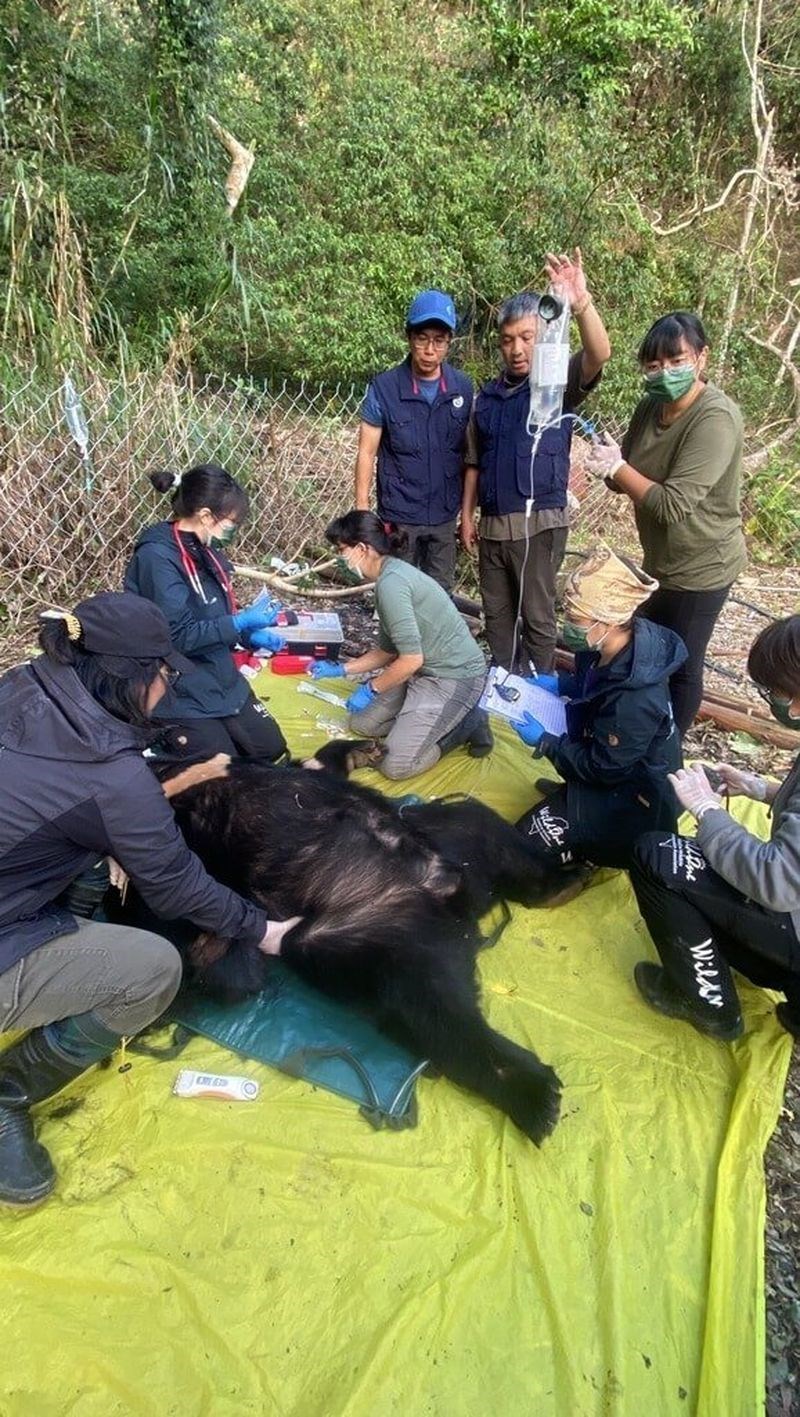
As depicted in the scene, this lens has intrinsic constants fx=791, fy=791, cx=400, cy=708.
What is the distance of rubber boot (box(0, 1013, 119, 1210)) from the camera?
1.90 meters

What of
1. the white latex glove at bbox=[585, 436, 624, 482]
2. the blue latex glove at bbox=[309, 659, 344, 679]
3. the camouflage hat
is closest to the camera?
the camouflage hat

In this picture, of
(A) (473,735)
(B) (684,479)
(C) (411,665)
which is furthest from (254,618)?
(B) (684,479)

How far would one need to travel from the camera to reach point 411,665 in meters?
3.53

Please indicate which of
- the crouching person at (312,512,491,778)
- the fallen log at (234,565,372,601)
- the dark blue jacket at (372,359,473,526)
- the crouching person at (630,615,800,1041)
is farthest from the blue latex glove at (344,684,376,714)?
the crouching person at (630,615,800,1041)

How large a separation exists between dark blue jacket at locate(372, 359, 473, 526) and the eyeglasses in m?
0.16

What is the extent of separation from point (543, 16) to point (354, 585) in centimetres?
901

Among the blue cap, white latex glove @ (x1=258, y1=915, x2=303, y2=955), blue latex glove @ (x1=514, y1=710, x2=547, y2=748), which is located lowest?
white latex glove @ (x1=258, y1=915, x2=303, y2=955)

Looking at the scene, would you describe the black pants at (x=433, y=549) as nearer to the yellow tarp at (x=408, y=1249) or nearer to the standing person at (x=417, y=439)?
the standing person at (x=417, y=439)

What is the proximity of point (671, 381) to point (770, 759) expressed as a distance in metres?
2.05

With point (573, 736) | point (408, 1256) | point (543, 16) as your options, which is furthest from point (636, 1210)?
point (543, 16)

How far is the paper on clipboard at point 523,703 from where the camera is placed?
3.40 meters

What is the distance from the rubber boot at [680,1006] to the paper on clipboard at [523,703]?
3.72 feet

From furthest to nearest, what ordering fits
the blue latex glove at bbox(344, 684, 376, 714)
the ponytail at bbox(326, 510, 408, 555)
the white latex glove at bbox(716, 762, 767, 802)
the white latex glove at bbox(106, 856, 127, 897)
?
the blue latex glove at bbox(344, 684, 376, 714), the ponytail at bbox(326, 510, 408, 555), the white latex glove at bbox(716, 762, 767, 802), the white latex glove at bbox(106, 856, 127, 897)

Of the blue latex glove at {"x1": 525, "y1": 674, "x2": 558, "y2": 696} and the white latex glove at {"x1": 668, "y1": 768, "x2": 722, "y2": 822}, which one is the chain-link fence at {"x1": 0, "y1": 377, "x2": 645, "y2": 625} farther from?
the white latex glove at {"x1": 668, "y1": 768, "x2": 722, "y2": 822}
